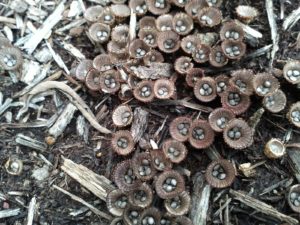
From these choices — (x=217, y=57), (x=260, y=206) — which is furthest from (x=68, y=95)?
(x=260, y=206)

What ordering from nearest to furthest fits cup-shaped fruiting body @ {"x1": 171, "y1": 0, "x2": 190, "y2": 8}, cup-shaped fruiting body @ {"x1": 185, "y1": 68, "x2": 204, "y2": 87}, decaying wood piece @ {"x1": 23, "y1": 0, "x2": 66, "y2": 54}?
cup-shaped fruiting body @ {"x1": 185, "y1": 68, "x2": 204, "y2": 87} → cup-shaped fruiting body @ {"x1": 171, "y1": 0, "x2": 190, "y2": 8} → decaying wood piece @ {"x1": 23, "y1": 0, "x2": 66, "y2": 54}

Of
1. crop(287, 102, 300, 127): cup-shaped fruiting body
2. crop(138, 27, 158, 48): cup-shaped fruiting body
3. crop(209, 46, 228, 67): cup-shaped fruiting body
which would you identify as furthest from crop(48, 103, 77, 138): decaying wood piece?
crop(287, 102, 300, 127): cup-shaped fruiting body

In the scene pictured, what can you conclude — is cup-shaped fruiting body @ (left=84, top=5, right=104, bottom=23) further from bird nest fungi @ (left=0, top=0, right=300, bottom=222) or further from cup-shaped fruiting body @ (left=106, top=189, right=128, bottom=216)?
cup-shaped fruiting body @ (left=106, top=189, right=128, bottom=216)

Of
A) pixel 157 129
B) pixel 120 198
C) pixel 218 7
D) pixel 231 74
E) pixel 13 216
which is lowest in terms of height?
pixel 13 216

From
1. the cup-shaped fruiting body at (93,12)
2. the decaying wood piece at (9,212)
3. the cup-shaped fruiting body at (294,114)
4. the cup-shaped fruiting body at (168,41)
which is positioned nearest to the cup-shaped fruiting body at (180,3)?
the cup-shaped fruiting body at (168,41)

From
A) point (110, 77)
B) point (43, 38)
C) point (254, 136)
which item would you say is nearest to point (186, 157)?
point (254, 136)

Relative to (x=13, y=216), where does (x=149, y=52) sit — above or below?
above

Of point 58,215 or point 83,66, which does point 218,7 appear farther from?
point 58,215
